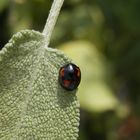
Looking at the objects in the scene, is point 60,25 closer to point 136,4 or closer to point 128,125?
point 136,4

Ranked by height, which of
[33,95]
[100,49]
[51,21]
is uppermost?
[100,49]

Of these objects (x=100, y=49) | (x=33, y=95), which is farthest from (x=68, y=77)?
Answer: (x=100, y=49)

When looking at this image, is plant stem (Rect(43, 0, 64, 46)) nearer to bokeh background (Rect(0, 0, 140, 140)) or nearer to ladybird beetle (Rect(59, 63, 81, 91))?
ladybird beetle (Rect(59, 63, 81, 91))

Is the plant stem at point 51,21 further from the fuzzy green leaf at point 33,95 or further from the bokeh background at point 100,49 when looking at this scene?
the bokeh background at point 100,49

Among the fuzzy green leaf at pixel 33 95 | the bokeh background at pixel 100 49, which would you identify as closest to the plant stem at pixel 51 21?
the fuzzy green leaf at pixel 33 95

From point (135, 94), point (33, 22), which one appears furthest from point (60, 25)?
point (135, 94)

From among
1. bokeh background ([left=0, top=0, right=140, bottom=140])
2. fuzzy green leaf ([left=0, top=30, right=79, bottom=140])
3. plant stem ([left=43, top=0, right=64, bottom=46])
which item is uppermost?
bokeh background ([left=0, top=0, right=140, bottom=140])

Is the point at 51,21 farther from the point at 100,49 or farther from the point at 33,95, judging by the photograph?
the point at 100,49

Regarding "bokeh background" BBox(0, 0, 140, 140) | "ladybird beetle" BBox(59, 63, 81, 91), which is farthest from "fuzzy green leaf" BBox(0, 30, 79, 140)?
"bokeh background" BBox(0, 0, 140, 140)
